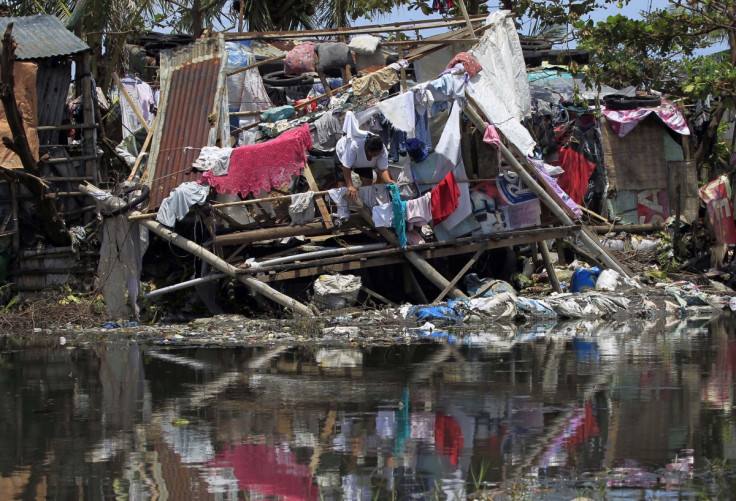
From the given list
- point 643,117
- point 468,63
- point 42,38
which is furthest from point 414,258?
point 643,117

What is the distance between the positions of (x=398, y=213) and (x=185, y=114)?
407cm

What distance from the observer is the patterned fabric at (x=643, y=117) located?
A: 63.5ft

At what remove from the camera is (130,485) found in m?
5.04

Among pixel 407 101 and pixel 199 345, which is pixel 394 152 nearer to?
pixel 407 101

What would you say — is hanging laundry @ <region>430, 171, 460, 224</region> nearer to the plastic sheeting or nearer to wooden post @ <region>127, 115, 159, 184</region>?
the plastic sheeting

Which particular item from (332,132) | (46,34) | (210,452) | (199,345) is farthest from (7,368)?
(46,34)

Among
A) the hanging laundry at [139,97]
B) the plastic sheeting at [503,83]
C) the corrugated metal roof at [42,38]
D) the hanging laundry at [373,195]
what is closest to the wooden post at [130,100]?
the hanging laundry at [139,97]

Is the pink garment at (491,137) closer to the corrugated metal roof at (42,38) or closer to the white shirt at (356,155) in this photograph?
the white shirt at (356,155)

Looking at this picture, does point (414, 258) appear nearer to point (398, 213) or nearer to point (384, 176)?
point (398, 213)

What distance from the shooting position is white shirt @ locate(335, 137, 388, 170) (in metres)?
13.5

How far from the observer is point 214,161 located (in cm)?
1401

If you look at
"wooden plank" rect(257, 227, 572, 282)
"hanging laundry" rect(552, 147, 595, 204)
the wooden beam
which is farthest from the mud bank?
"hanging laundry" rect(552, 147, 595, 204)

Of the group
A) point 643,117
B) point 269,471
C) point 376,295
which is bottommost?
point 269,471

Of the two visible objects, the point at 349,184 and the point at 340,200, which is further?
the point at 340,200
